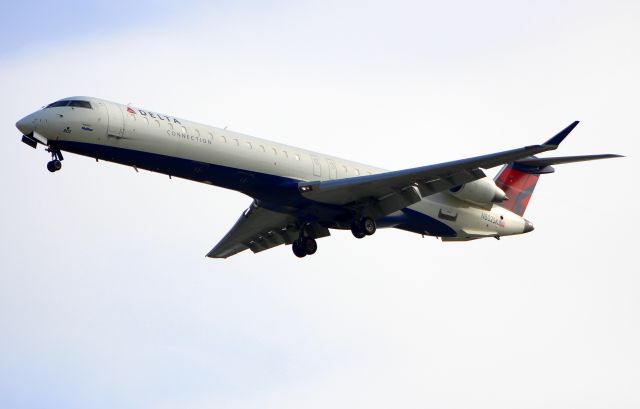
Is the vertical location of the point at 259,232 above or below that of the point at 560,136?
below

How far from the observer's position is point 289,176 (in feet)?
96.8

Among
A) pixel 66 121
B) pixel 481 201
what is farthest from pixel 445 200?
pixel 66 121

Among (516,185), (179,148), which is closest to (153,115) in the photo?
(179,148)

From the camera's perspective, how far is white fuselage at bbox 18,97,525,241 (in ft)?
89.0

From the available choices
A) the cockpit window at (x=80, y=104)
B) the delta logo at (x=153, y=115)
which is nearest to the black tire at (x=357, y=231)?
the delta logo at (x=153, y=115)

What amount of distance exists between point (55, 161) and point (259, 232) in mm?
7771

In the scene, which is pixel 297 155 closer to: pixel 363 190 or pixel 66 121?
pixel 363 190

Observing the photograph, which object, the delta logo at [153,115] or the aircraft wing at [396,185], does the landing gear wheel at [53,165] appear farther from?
the aircraft wing at [396,185]

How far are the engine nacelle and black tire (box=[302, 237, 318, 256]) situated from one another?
162 inches

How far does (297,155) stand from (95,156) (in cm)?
530

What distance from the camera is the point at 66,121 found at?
88.7 ft

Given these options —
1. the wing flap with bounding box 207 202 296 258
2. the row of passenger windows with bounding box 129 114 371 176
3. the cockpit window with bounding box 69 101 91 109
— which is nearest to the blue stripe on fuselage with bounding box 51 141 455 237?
the row of passenger windows with bounding box 129 114 371 176

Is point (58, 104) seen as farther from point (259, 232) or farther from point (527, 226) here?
point (527, 226)

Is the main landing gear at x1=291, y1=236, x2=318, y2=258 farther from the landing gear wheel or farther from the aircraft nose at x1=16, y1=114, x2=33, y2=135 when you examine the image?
the aircraft nose at x1=16, y1=114, x2=33, y2=135
